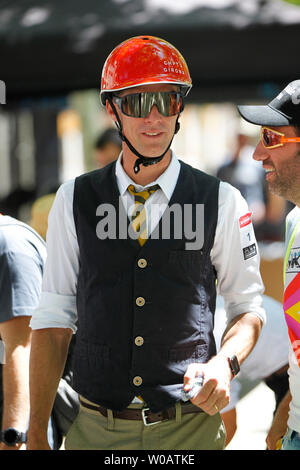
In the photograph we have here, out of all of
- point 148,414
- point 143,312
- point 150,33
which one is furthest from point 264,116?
point 150,33

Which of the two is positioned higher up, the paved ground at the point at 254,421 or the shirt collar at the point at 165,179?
the shirt collar at the point at 165,179

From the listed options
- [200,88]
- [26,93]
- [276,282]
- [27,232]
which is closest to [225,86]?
[200,88]

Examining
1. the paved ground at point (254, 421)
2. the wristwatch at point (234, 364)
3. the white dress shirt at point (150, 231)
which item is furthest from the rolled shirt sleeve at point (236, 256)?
the paved ground at point (254, 421)

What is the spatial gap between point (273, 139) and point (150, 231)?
0.57 m

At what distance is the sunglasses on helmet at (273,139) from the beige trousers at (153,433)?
0.99 meters

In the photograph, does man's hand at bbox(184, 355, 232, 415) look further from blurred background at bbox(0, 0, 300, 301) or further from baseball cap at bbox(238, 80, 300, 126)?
blurred background at bbox(0, 0, 300, 301)

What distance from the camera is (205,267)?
259 cm

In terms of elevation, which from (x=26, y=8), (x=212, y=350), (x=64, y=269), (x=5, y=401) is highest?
(x=26, y=8)

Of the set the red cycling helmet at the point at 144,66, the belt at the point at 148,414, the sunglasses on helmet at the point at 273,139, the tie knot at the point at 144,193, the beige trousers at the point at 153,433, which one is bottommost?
the beige trousers at the point at 153,433

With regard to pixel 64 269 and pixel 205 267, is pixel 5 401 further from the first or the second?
pixel 205 267

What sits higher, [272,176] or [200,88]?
[200,88]

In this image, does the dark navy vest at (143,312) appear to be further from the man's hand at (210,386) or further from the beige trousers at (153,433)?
the man's hand at (210,386)

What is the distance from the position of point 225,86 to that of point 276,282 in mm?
3298

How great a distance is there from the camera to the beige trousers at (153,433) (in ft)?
8.38
